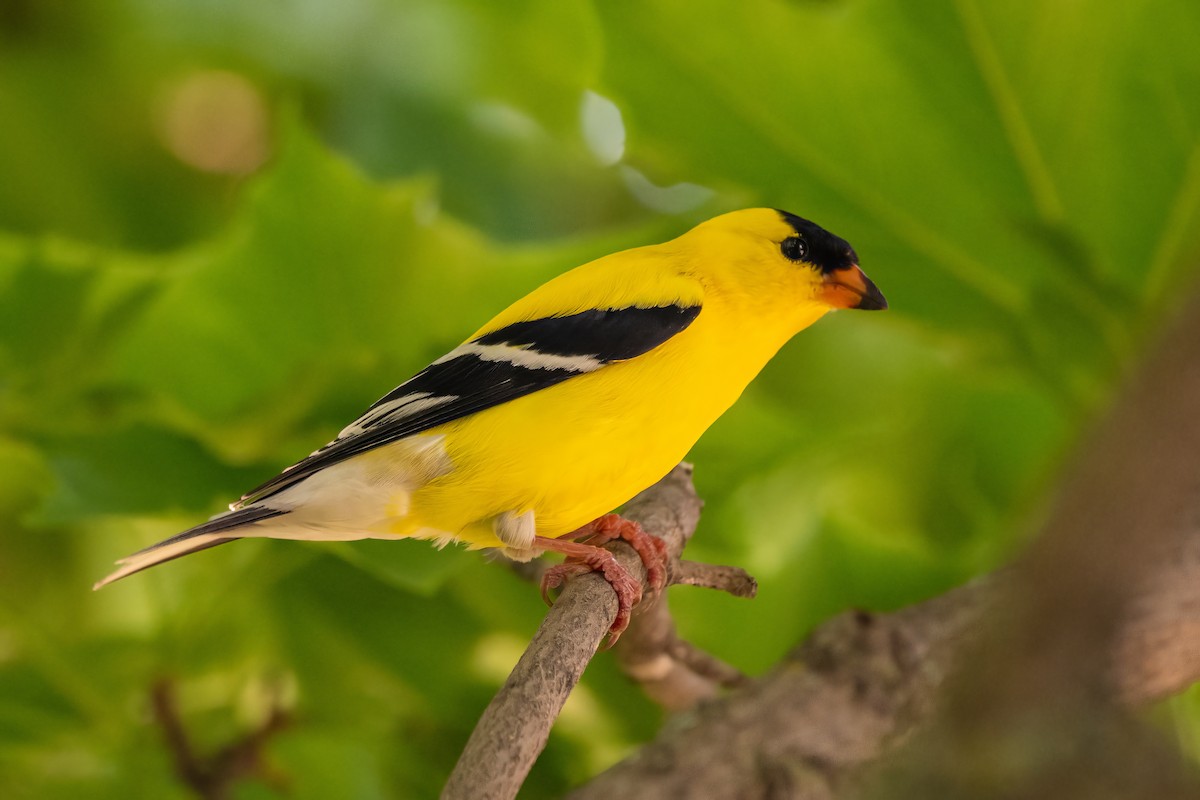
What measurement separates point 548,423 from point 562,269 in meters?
0.33

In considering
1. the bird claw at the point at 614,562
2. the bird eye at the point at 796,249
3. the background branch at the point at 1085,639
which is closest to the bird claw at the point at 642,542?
the bird claw at the point at 614,562

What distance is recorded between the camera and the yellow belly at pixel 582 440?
0.79 m

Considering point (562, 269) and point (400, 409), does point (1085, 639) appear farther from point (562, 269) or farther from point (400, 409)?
point (562, 269)

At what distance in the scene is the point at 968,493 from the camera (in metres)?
1.29

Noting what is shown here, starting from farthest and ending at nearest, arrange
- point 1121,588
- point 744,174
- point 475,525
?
point 744,174 < point 475,525 < point 1121,588

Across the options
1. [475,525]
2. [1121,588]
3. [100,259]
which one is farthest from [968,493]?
[1121,588]

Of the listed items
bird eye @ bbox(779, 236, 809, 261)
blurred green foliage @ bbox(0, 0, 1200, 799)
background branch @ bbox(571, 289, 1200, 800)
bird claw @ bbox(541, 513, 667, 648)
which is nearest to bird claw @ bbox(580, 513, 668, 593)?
bird claw @ bbox(541, 513, 667, 648)

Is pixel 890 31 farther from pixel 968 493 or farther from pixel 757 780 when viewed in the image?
pixel 757 780

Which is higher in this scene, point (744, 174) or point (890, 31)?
point (890, 31)

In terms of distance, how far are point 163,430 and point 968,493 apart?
0.86 m

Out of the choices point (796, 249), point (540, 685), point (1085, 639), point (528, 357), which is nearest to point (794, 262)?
point (796, 249)

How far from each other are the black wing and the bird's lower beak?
12 cm

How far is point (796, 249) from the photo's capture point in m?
0.90

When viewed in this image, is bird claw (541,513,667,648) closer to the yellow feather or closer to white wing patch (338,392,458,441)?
the yellow feather
